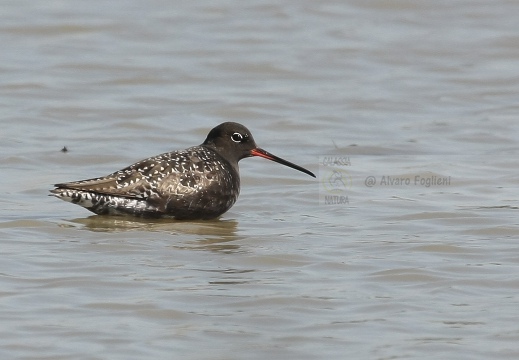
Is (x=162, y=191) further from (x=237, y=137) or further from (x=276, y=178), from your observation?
(x=276, y=178)

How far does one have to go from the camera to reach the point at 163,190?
11094 mm

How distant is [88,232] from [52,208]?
1273mm

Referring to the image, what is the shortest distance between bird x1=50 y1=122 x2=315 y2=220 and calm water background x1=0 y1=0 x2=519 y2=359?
0.17m

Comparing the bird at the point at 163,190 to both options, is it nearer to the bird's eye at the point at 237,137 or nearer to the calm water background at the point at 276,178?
the calm water background at the point at 276,178

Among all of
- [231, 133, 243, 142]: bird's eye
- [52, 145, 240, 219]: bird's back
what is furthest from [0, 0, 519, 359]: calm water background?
[231, 133, 243, 142]: bird's eye

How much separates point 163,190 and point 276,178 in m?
2.25

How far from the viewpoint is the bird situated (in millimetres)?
10953

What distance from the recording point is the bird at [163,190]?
1095 cm

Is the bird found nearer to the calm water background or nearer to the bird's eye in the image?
the calm water background

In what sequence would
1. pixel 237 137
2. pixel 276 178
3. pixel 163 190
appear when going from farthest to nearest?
pixel 276 178
pixel 237 137
pixel 163 190

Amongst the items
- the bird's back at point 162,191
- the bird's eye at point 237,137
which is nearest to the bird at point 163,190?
the bird's back at point 162,191

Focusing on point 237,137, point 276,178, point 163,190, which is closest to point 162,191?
point 163,190

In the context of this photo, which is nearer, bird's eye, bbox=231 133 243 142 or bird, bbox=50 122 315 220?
bird, bbox=50 122 315 220

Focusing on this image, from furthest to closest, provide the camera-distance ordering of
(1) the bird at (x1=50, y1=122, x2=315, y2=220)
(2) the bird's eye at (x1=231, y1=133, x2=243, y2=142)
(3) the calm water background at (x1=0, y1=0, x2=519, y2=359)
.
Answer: (2) the bird's eye at (x1=231, y1=133, x2=243, y2=142) → (1) the bird at (x1=50, y1=122, x2=315, y2=220) → (3) the calm water background at (x1=0, y1=0, x2=519, y2=359)
